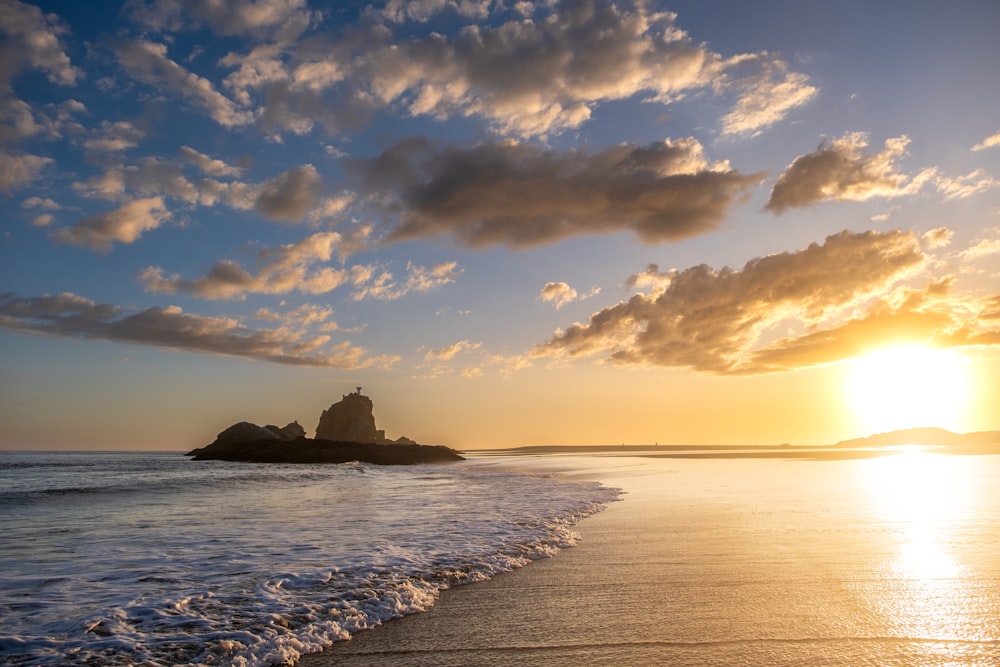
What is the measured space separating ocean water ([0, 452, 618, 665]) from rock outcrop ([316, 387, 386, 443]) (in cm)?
9826

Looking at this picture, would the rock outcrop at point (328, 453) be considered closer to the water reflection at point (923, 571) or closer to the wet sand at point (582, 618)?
the water reflection at point (923, 571)

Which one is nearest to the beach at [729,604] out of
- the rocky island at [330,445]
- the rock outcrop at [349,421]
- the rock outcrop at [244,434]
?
the rocky island at [330,445]

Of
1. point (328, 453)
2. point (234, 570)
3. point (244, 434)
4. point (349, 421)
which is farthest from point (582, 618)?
point (349, 421)

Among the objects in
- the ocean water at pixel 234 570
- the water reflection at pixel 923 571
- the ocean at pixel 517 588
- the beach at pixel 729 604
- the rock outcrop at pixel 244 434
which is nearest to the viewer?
the beach at pixel 729 604

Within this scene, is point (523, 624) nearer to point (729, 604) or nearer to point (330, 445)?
point (729, 604)

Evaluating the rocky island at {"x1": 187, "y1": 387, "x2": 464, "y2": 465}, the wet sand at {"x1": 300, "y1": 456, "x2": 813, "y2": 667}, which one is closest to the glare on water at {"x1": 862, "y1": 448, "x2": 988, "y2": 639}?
the wet sand at {"x1": 300, "y1": 456, "x2": 813, "y2": 667}

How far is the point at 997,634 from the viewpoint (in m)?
5.74

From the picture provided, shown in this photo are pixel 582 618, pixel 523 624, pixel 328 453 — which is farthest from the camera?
pixel 328 453

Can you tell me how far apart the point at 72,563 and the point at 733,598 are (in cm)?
1136

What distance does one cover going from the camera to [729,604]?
23.5ft

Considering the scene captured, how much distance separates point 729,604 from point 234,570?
7.77 meters

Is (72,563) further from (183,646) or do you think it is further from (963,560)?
(963,560)

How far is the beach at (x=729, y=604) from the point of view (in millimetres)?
5535

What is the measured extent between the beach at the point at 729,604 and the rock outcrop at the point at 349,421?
→ 10952 centimetres
